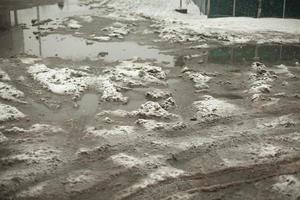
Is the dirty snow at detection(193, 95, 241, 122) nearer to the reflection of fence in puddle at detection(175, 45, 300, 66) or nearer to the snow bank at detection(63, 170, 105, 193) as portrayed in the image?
the snow bank at detection(63, 170, 105, 193)

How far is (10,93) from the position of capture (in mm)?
9352

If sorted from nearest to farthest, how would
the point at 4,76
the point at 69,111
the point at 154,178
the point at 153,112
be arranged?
the point at 154,178 < the point at 153,112 < the point at 69,111 < the point at 4,76

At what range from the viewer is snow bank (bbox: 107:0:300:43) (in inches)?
611

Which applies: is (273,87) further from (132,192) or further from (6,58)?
(6,58)

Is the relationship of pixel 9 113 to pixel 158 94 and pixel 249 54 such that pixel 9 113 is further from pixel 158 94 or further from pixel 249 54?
pixel 249 54

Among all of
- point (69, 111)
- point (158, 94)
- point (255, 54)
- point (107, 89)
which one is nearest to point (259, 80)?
point (158, 94)

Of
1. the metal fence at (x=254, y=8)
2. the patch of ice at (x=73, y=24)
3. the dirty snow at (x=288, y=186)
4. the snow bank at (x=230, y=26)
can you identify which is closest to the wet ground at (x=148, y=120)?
the dirty snow at (x=288, y=186)

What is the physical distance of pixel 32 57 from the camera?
1231cm

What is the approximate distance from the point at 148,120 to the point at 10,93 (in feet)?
11.1

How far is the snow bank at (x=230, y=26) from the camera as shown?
1553 centimetres

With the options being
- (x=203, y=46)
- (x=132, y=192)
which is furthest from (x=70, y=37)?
(x=132, y=192)

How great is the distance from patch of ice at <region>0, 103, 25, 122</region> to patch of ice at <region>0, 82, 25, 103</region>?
0.56 metres

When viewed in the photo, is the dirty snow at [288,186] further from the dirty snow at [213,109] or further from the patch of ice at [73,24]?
the patch of ice at [73,24]

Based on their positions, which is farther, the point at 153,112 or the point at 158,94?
the point at 158,94
